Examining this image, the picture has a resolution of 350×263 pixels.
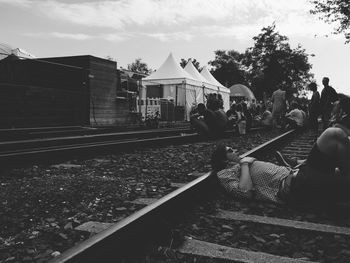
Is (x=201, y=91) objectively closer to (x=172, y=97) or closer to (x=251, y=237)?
(x=172, y=97)

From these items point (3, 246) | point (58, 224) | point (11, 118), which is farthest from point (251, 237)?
point (11, 118)

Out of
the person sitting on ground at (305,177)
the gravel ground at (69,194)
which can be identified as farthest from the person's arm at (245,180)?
the gravel ground at (69,194)

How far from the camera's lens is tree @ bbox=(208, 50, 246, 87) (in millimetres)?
84812

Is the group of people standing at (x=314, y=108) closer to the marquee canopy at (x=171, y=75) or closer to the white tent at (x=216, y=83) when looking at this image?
the marquee canopy at (x=171, y=75)

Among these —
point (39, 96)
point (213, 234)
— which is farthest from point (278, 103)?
point (213, 234)

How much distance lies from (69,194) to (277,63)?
63983mm

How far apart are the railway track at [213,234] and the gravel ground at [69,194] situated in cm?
28

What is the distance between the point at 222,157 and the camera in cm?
376

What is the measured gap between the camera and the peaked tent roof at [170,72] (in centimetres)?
2053

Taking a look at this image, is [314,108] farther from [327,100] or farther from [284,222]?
[284,222]

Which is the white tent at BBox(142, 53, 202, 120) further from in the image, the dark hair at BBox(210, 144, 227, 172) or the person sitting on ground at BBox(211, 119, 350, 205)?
the person sitting on ground at BBox(211, 119, 350, 205)

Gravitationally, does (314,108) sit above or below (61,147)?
above

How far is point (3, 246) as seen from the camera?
2193mm

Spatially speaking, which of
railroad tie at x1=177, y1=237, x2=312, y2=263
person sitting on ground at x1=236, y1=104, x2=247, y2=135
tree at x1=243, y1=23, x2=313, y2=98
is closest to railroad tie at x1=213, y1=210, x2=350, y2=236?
railroad tie at x1=177, y1=237, x2=312, y2=263
